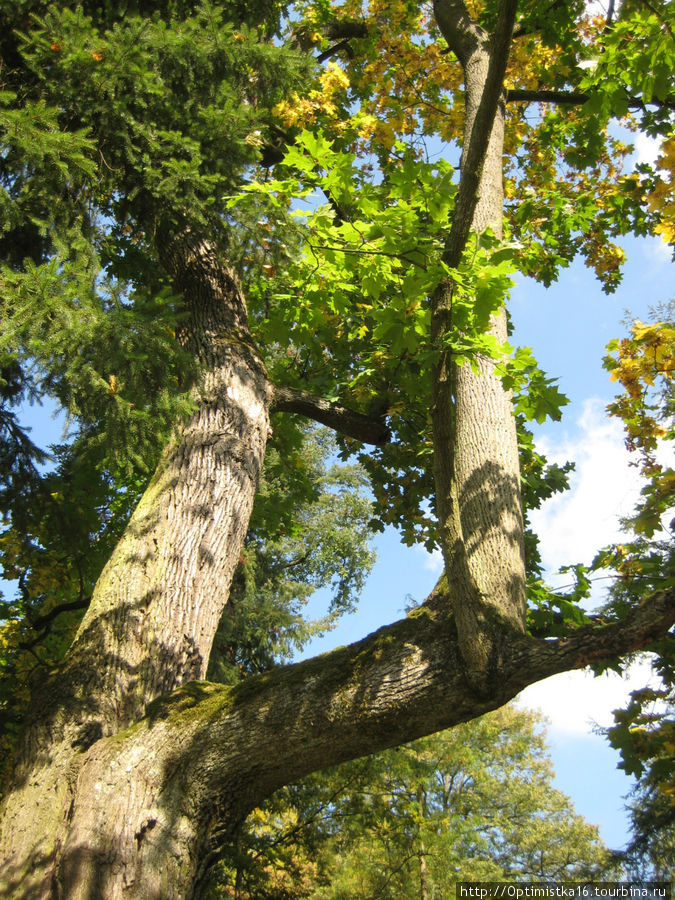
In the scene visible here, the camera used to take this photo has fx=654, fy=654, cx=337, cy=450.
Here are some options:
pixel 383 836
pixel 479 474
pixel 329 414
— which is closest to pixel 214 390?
pixel 329 414

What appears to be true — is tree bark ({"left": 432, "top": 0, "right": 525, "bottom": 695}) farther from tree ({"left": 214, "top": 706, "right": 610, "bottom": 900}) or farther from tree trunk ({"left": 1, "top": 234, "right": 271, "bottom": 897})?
tree ({"left": 214, "top": 706, "right": 610, "bottom": 900})

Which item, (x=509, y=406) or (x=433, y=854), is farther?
(x=433, y=854)

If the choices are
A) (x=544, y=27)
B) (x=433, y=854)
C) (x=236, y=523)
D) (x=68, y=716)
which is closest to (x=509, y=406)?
(x=236, y=523)

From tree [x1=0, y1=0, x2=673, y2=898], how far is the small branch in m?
0.03

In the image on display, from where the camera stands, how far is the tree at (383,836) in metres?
8.30

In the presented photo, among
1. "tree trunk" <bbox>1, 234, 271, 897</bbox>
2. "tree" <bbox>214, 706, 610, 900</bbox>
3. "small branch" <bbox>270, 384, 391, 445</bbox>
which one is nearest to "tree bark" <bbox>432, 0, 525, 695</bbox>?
"tree trunk" <bbox>1, 234, 271, 897</bbox>

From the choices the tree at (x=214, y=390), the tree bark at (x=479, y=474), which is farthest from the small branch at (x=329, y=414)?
the tree bark at (x=479, y=474)

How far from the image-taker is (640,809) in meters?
7.26

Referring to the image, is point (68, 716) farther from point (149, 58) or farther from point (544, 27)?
point (544, 27)

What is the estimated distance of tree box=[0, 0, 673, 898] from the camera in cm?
287

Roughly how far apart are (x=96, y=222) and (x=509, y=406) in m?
3.30

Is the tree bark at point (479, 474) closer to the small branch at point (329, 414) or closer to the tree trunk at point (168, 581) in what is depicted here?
the tree trunk at point (168, 581)

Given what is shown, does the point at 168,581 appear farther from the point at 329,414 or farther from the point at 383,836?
the point at 383,836

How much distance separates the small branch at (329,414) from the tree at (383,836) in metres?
5.16
